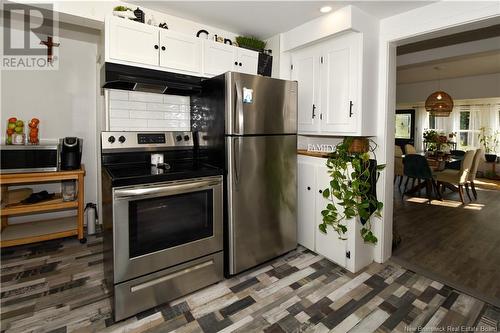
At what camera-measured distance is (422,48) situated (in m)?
3.82

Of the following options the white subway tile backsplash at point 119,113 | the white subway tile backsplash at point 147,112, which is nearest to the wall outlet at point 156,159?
the white subway tile backsplash at point 147,112

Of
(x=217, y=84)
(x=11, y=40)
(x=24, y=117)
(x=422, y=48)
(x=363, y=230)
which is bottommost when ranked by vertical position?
(x=363, y=230)

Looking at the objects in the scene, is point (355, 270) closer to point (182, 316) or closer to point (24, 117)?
point (182, 316)

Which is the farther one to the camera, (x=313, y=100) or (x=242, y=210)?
(x=313, y=100)

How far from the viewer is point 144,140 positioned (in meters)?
2.55

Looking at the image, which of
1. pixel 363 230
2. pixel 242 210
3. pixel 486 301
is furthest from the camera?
pixel 363 230

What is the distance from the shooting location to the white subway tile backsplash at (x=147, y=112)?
2.59 meters

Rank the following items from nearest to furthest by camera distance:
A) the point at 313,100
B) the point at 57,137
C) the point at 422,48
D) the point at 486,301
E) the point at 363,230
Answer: the point at 486,301
the point at 363,230
the point at 313,100
the point at 57,137
the point at 422,48

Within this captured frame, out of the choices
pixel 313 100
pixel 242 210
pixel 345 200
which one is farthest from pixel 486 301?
pixel 313 100

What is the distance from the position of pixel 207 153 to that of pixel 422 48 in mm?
3401

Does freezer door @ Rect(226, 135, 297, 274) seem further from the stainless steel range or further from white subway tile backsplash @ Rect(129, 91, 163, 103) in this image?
white subway tile backsplash @ Rect(129, 91, 163, 103)

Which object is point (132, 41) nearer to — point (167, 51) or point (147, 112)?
point (167, 51)

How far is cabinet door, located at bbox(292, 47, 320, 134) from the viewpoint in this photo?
9.74ft

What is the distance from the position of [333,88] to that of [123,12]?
6.69 ft
